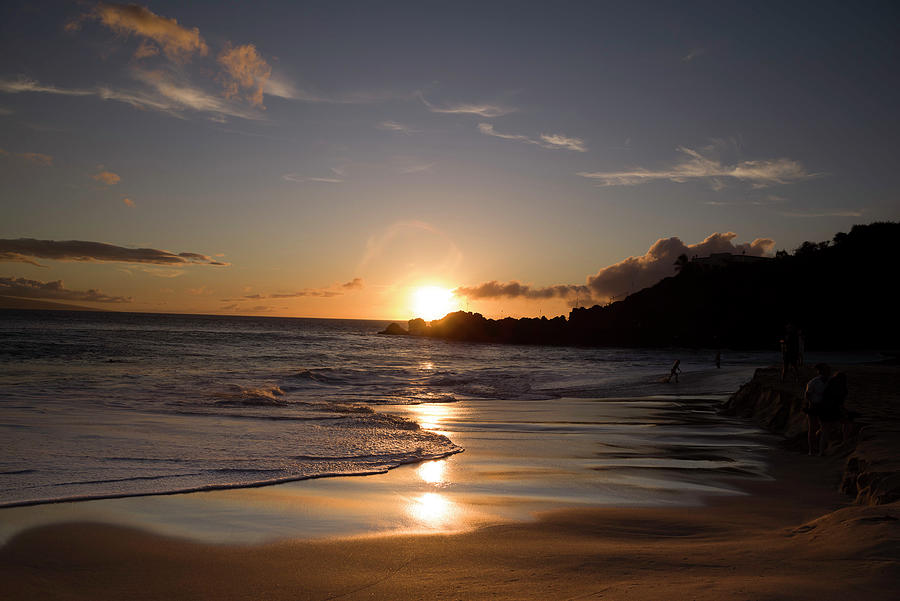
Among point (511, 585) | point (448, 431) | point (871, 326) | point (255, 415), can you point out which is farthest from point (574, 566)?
point (871, 326)

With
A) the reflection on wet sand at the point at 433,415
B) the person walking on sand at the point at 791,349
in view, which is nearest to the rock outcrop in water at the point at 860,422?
the person walking on sand at the point at 791,349

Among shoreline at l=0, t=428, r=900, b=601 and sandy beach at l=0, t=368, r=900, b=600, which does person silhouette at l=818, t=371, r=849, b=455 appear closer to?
sandy beach at l=0, t=368, r=900, b=600

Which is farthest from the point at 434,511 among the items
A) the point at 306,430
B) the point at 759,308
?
the point at 759,308

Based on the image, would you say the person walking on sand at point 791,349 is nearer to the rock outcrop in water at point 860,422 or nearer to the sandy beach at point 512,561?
the rock outcrop in water at point 860,422

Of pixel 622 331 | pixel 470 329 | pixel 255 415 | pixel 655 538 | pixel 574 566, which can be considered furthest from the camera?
pixel 470 329

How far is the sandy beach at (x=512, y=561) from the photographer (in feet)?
12.7

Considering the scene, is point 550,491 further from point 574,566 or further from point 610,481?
point 574,566

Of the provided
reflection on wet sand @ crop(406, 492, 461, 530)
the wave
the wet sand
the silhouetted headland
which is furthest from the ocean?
the silhouetted headland

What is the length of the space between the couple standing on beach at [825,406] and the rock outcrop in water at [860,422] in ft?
0.69

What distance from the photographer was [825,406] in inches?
365

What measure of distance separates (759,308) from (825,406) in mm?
85994

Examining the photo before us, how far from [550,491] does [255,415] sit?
9.46 metres

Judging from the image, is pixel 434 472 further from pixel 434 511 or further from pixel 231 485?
pixel 231 485

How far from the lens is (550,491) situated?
23.8 ft
